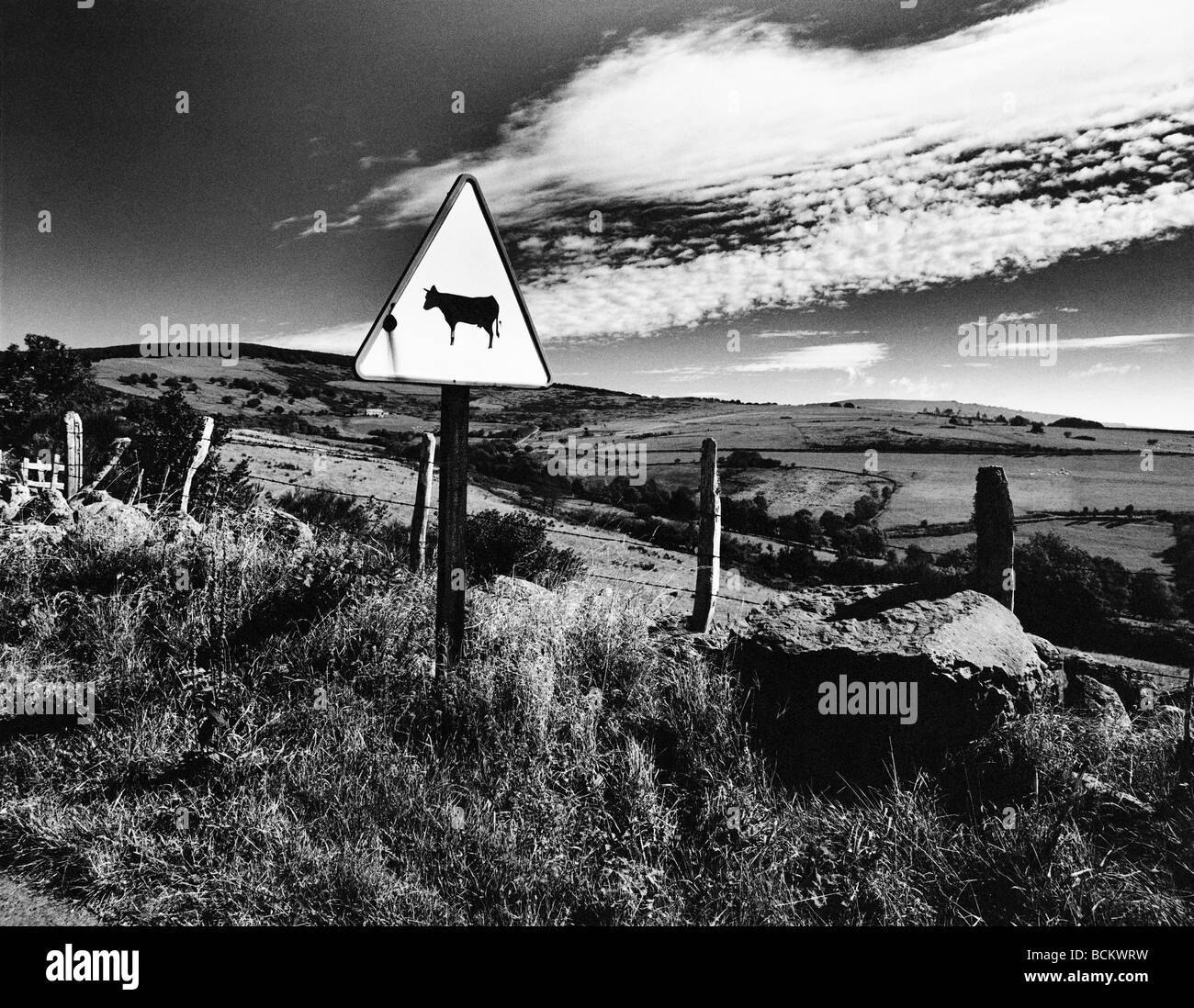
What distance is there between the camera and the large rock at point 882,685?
126 inches

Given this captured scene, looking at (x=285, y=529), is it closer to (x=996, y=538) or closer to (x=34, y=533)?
(x=34, y=533)

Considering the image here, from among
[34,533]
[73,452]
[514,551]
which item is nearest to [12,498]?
[34,533]

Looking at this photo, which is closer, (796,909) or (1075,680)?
(796,909)

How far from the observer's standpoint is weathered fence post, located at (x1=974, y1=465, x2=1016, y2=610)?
14.0 feet

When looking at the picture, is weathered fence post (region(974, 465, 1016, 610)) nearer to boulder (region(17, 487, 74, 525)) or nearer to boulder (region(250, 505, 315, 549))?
boulder (region(250, 505, 315, 549))

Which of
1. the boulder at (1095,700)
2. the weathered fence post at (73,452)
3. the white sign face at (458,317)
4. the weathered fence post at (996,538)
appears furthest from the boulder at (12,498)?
the boulder at (1095,700)

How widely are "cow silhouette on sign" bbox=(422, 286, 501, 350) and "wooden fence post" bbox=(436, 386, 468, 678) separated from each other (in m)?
0.32

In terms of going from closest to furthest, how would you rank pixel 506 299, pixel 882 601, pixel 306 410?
1. pixel 506 299
2. pixel 882 601
3. pixel 306 410

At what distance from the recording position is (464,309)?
326 centimetres

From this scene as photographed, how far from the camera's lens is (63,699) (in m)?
3.44
